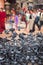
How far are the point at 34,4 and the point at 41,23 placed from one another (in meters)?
0.87

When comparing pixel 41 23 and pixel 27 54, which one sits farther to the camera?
pixel 41 23

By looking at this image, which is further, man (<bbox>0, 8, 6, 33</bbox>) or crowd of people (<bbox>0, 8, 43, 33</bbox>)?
crowd of people (<bbox>0, 8, 43, 33</bbox>)

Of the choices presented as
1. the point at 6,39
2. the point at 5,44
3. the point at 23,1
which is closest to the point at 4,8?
the point at 23,1

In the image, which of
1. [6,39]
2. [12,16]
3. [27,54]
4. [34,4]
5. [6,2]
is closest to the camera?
[27,54]

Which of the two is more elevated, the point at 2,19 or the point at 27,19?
the point at 2,19

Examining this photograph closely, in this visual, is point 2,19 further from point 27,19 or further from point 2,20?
point 27,19

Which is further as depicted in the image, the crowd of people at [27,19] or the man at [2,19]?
the crowd of people at [27,19]

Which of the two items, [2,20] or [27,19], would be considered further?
[27,19]

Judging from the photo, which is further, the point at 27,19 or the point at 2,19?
the point at 27,19

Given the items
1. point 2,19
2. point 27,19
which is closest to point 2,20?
point 2,19

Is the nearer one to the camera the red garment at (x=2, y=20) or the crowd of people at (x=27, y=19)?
the red garment at (x=2, y=20)

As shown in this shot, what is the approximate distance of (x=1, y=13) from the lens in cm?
385

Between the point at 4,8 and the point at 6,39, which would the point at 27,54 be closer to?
the point at 6,39

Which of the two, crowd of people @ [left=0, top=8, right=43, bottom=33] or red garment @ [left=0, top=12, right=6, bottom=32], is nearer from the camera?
red garment @ [left=0, top=12, right=6, bottom=32]
